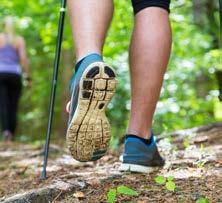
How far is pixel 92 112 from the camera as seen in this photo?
203 centimetres

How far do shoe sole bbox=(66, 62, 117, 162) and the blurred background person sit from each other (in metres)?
4.95

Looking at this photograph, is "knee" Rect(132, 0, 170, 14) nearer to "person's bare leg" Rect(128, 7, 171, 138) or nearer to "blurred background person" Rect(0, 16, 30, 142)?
"person's bare leg" Rect(128, 7, 171, 138)

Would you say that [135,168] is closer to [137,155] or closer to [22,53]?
[137,155]

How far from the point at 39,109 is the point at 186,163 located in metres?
9.85

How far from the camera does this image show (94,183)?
229 cm

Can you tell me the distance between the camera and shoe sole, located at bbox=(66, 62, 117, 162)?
1.99m

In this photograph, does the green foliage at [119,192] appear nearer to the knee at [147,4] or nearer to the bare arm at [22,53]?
the knee at [147,4]

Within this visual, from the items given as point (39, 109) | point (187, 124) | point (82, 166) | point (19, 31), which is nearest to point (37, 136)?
point (39, 109)

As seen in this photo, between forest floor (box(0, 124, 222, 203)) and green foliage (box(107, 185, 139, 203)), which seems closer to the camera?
green foliage (box(107, 185, 139, 203))

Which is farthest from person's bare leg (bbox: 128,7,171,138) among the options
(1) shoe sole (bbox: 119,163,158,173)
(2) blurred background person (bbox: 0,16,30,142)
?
(2) blurred background person (bbox: 0,16,30,142)

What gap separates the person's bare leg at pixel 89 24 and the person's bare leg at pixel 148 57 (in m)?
0.24

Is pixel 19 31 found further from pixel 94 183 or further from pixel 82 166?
pixel 94 183

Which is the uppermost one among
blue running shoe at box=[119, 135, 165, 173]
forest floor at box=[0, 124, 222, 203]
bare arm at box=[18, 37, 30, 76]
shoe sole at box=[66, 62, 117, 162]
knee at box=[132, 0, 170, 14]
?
bare arm at box=[18, 37, 30, 76]

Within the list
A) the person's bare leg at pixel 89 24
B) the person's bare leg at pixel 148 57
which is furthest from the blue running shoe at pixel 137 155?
the person's bare leg at pixel 89 24
